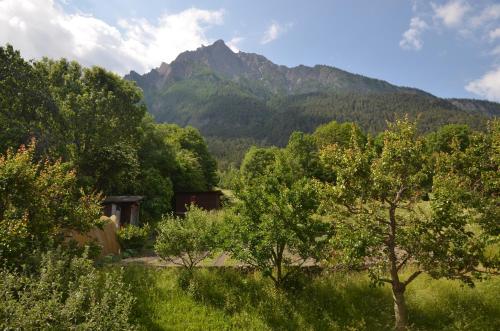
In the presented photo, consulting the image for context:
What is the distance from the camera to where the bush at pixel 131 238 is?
1056 inches

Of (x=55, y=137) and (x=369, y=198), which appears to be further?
(x=55, y=137)

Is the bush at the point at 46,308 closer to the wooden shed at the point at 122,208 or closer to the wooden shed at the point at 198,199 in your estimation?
the wooden shed at the point at 122,208

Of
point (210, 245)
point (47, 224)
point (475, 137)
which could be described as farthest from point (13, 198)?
point (475, 137)

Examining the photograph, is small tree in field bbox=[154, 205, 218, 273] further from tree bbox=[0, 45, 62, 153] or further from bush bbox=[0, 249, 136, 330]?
tree bbox=[0, 45, 62, 153]

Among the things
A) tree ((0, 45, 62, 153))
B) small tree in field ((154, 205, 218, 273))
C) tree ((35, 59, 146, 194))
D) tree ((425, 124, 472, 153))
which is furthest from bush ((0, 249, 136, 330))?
tree ((425, 124, 472, 153))

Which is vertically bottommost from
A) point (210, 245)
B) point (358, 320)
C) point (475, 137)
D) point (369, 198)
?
point (358, 320)

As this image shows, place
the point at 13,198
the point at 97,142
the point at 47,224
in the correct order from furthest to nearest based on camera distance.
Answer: the point at 97,142
the point at 47,224
the point at 13,198

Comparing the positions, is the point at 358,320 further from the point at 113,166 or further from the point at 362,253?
the point at 113,166

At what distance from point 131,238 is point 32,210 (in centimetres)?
1353

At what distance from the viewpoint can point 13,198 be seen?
13.9m

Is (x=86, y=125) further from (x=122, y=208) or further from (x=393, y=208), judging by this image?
(x=393, y=208)

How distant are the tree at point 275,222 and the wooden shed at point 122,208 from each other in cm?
1986

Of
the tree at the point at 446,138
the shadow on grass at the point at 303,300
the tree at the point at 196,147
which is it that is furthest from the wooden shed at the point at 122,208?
the tree at the point at 446,138

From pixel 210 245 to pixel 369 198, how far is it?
27.5 ft
